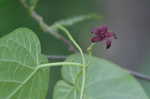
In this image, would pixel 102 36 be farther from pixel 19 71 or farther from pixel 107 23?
pixel 107 23

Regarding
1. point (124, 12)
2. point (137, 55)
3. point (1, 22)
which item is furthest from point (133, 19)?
point (1, 22)

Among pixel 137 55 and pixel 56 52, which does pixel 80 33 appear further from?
pixel 137 55

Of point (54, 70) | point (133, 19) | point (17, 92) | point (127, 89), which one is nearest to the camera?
point (17, 92)

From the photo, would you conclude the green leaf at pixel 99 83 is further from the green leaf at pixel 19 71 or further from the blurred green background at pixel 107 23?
the blurred green background at pixel 107 23

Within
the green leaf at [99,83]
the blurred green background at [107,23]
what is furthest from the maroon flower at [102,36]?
the blurred green background at [107,23]

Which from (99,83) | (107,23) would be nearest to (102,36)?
(99,83)

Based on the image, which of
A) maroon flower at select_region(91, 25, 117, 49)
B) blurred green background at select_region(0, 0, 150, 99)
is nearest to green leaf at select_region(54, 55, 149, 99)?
maroon flower at select_region(91, 25, 117, 49)
